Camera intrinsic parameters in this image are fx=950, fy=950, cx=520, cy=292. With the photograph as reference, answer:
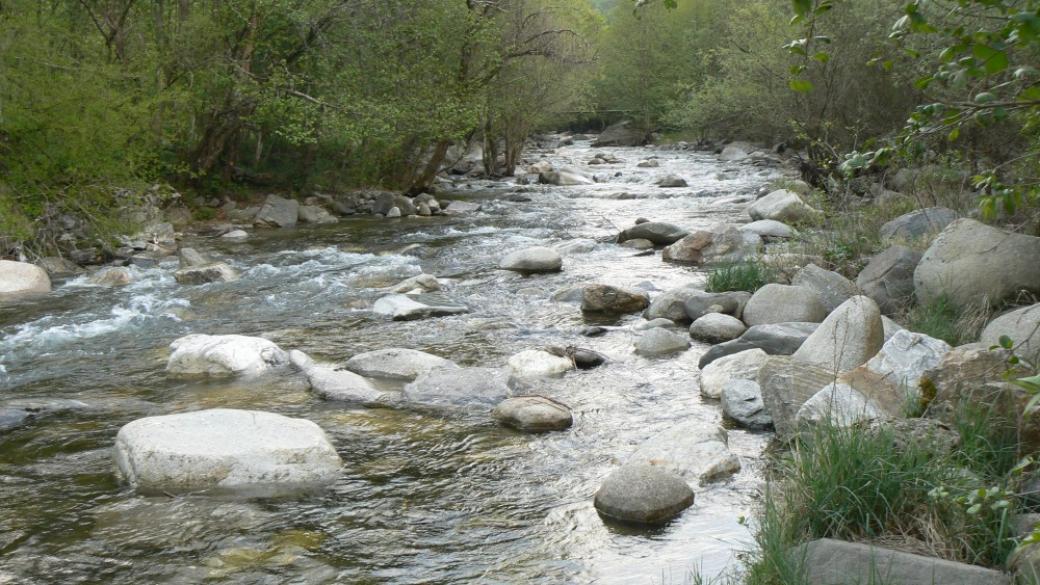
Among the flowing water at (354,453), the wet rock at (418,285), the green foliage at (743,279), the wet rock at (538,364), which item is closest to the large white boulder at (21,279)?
the flowing water at (354,453)

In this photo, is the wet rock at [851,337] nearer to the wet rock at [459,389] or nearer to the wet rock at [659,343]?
the wet rock at [659,343]

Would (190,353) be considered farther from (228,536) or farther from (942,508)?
(942,508)

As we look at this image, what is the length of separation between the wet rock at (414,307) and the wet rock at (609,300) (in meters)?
1.41

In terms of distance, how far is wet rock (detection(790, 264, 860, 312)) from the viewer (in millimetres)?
9289

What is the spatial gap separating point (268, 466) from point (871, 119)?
15.5 meters

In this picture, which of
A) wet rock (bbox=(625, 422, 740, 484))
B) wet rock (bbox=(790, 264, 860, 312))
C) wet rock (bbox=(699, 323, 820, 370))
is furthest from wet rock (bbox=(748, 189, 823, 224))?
wet rock (bbox=(625, 422, 740, 484))

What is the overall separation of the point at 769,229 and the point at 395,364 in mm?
8168

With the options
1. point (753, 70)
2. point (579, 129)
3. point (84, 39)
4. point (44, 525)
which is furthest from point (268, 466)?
point (579, 129)

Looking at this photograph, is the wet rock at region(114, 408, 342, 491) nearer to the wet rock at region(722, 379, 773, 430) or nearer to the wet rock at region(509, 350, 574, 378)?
the wet rock at region(509, 350, 574, 378)

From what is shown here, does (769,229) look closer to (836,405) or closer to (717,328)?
(717,328)

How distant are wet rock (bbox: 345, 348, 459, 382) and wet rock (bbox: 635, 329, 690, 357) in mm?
1827

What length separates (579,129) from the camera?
58719mm

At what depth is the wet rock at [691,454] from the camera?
568 centimetres

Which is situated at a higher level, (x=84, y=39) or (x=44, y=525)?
(x=84, y=39)
